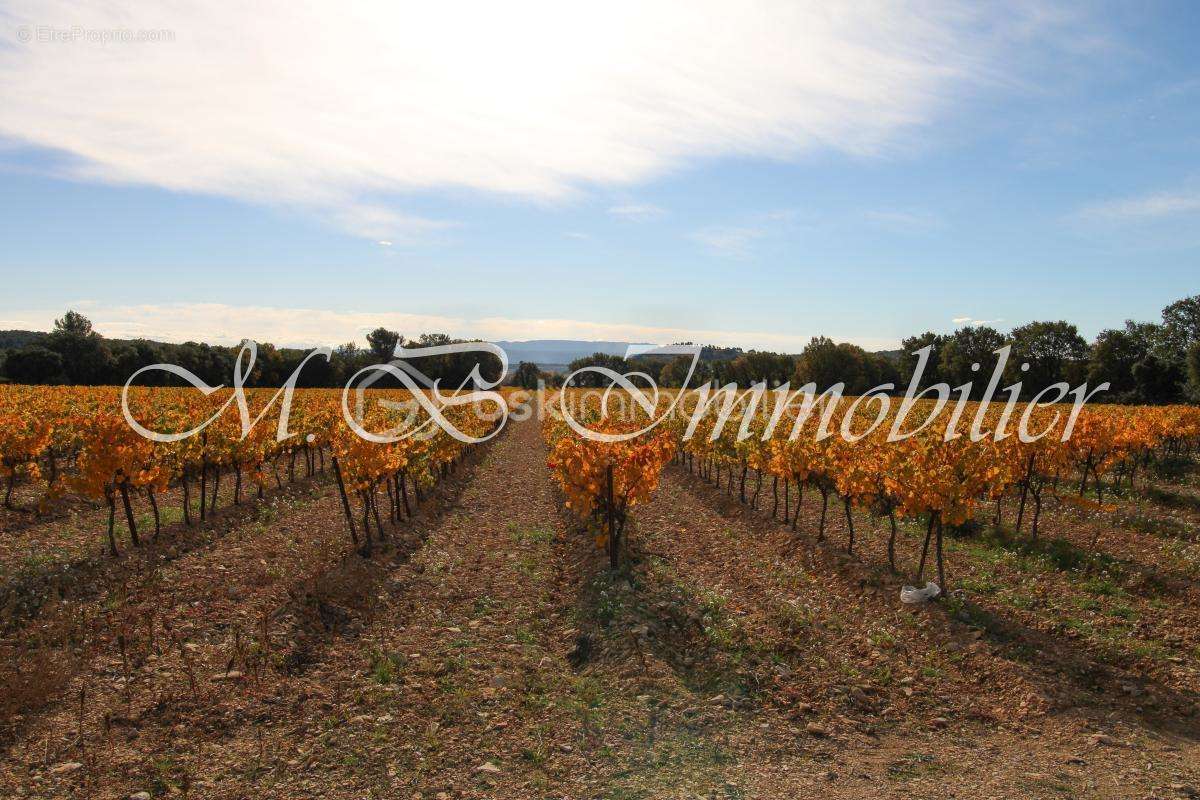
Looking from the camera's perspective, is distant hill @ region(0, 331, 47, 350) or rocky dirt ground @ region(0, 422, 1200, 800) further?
distant hill @ region(0, 331, 47, 350)

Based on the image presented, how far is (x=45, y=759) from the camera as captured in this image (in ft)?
23.1

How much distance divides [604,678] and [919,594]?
21.6 ft

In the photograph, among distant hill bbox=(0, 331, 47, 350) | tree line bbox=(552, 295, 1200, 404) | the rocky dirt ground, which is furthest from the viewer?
distant hill bbox=(0, 331, 47, 350)

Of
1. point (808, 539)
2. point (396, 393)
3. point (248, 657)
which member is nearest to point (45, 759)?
point (248, 657)

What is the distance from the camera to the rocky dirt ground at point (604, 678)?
283 inches

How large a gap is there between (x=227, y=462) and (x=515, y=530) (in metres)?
8.66

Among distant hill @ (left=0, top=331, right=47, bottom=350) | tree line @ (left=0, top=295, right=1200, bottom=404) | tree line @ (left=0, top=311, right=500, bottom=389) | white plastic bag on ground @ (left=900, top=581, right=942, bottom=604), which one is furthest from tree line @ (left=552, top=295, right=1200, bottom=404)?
distant hill @ (left=0, top=331, right=47, bottom=350)

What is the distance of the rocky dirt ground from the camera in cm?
719

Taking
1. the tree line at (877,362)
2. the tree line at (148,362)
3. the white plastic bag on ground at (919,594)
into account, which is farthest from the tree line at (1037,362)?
the white plastic bag on ground at (919,594)

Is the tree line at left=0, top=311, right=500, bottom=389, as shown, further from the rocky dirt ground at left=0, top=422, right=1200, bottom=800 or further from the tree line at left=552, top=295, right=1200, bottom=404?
the rocky dirt ground at left=0, top=422, right=1200, bottom=800

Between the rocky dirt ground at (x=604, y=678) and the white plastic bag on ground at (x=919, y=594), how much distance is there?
25 cm

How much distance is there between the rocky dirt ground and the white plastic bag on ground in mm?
250

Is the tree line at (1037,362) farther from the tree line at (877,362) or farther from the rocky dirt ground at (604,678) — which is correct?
the rocky dirt ground at (604,678)

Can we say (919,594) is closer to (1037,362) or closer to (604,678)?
(604,678)
